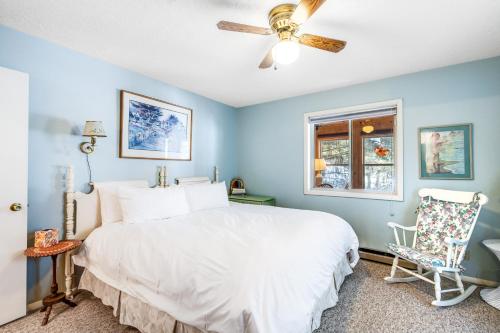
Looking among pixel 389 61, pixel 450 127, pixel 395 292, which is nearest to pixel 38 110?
pixel 389 61

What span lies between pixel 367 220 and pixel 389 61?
2018 millimetres

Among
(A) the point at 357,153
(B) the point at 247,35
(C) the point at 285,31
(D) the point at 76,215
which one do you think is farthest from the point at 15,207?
(A) the point at 357,153

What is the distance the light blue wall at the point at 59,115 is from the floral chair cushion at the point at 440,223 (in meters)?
3.28

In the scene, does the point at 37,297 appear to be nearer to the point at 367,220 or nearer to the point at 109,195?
the point at 109,195

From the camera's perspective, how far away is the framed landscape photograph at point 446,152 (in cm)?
257

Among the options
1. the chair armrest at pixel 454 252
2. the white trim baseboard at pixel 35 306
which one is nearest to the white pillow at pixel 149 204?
the white trim baseboard at pixel 35 306

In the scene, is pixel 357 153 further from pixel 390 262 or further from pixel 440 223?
pixel 440 223

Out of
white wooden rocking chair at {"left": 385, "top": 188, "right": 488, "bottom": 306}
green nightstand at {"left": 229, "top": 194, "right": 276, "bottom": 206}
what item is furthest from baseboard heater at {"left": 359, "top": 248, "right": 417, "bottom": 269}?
Answer: green nightstand at {"left": 229, "top": 194, "right": 276, "bottom": 206}

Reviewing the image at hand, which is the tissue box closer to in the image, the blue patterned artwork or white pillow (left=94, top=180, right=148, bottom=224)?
white pillow (left=94, top=180, right=148, bottom=224)

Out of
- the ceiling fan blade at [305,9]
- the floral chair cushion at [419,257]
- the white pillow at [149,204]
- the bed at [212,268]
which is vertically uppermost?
the ceiling fan blade at [305,9]

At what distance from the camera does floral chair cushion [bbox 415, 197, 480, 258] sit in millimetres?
2279

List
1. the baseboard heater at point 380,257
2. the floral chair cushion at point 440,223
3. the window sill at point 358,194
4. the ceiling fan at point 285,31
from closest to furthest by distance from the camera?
the ceiling fan at point 285,31 < the floral chair cushion at point 440,223 < the baseboard heater at point 380,257 < the window sill at point 358,194

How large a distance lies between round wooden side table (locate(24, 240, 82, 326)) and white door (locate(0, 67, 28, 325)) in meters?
0.15

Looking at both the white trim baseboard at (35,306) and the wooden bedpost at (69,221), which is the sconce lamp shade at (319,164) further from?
the white trim baseboard at (35,306)
